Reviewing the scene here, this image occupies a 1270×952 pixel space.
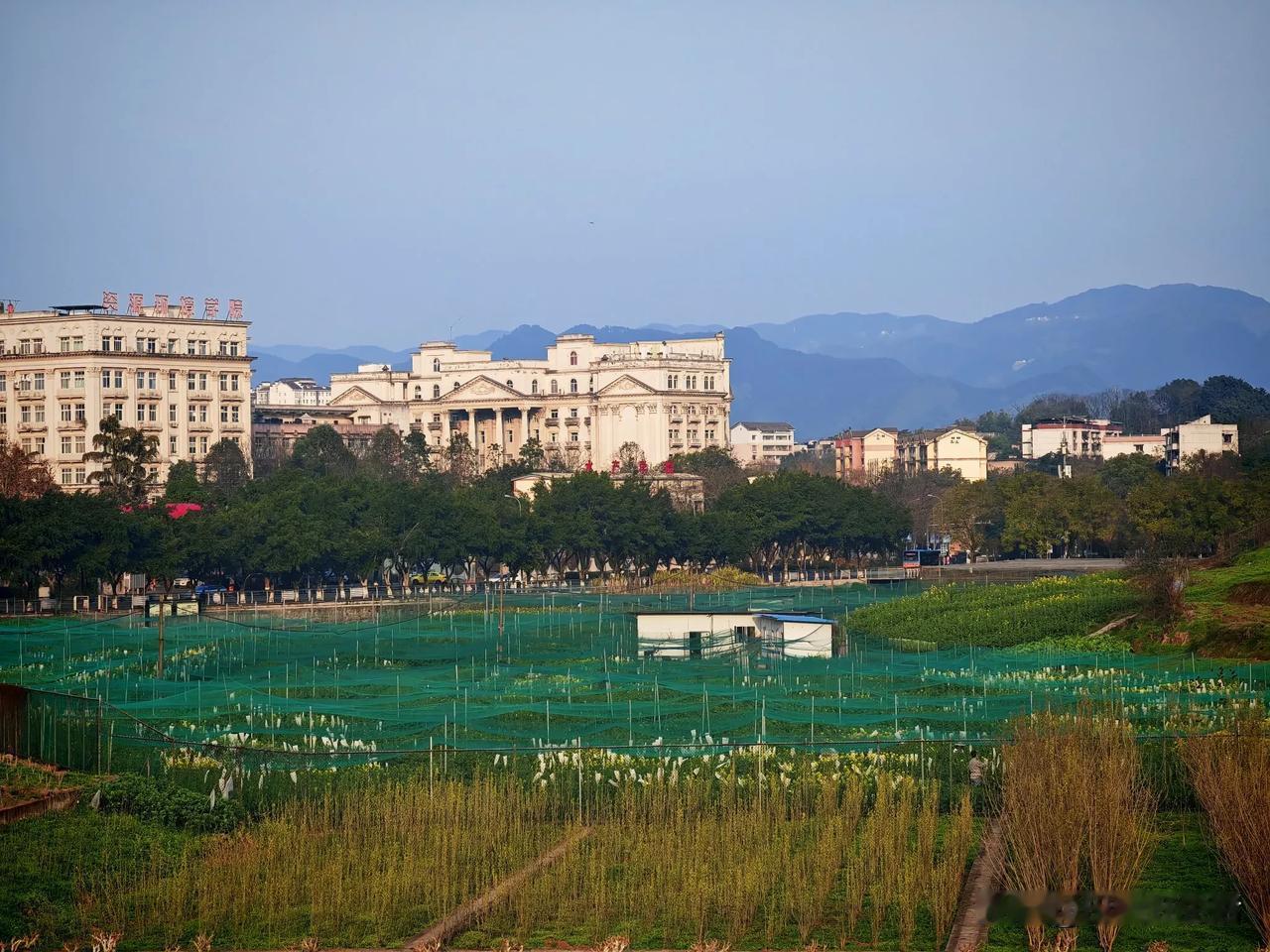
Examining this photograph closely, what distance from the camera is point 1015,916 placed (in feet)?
62.7

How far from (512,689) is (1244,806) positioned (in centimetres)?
1865

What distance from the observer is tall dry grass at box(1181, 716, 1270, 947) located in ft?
60.3

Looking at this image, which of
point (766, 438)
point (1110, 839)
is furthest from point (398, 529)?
point (766, 438)

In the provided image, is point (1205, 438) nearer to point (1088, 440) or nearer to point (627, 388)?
point (1088, 440)

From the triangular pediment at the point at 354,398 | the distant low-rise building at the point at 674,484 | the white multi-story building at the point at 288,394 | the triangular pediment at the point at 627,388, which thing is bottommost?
the distant low-rise building at the point at 674,484

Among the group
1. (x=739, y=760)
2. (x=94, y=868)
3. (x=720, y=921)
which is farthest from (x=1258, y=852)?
(x=94, y=868)

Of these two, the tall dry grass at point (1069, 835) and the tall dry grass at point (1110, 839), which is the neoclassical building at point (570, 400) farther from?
the tall dry grass at point (1110, 839)

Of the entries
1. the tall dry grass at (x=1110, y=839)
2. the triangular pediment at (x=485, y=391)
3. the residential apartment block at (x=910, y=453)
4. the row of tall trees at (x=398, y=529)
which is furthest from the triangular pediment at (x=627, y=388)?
the tall dry grass at (x=1110, y=839)

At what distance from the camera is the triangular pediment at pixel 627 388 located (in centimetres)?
12548

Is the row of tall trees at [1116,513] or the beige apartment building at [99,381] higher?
the beige apartment building at [99,381]

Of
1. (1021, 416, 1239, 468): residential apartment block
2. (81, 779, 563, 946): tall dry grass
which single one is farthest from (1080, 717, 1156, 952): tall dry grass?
(1021, 416, 1239, 468): residential apartment block

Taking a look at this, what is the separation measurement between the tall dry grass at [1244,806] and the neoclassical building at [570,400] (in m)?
101

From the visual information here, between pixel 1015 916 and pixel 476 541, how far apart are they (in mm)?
53256

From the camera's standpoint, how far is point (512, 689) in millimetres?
35562
